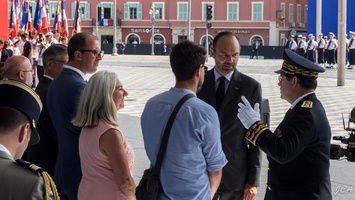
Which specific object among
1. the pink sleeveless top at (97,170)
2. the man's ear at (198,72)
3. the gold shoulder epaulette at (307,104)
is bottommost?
the pink sleeveless top at (97,170)

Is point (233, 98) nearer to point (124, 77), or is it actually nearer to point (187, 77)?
point (187, 77)

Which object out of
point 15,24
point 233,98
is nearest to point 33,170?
point 233,98

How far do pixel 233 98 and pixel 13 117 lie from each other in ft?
8.50

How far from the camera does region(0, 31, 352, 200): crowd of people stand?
3.87 m

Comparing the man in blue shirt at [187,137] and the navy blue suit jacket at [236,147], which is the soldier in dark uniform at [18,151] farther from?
the navy blue suit jacket at [236,147]

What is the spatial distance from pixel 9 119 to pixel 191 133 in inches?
56.1

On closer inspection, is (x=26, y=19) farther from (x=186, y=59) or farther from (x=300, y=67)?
(x=186, y=59)

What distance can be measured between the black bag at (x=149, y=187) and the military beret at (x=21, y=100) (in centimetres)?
120

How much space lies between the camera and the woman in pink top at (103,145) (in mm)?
4414

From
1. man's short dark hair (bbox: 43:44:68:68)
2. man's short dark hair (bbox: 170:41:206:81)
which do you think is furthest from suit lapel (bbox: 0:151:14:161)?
man's short dark hair (bbox: 43:44:68:68)

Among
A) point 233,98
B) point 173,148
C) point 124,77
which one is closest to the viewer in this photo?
point 173,148

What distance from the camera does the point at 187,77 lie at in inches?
155

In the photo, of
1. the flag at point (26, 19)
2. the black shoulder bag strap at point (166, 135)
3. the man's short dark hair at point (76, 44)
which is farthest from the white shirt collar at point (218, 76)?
the flag at point (26, 19)

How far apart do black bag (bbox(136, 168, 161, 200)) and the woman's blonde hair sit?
2.11ft
